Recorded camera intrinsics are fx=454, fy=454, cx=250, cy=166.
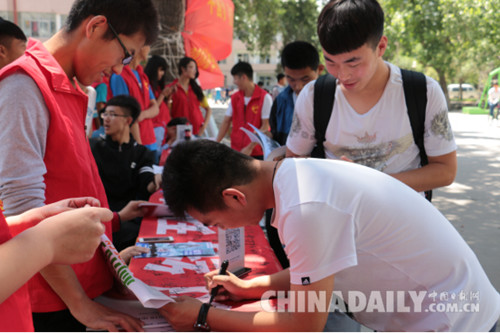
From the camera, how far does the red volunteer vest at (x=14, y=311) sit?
85 centimetres

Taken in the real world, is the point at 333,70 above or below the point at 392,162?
above

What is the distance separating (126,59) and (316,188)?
2.58ft

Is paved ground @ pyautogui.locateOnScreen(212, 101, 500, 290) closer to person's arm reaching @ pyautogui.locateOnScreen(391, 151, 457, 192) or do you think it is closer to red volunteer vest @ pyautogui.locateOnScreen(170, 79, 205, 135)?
person's arm reaching @ pyautogui.locateOnScreen(391, 151, 457, 192)

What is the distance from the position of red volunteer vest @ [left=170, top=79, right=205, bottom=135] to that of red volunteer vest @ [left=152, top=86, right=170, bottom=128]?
182 millimetres

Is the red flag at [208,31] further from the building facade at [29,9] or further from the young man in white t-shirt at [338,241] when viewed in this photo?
the young man in white t-shirt at [338,241]

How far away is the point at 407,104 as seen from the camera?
1.71m

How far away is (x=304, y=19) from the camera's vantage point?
1862 cm

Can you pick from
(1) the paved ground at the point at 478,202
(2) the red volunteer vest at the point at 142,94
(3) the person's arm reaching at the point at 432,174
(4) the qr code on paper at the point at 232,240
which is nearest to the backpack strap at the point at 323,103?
(3) the person's arm reaching at the point at 432,174

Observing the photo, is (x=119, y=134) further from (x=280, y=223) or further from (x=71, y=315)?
(x=280, y=223)

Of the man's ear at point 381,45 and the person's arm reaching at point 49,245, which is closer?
the person's arm reaching at point 49,245

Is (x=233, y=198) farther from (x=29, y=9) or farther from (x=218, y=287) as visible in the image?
(x=29, y=9)

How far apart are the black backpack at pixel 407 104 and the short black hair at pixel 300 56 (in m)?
1.30

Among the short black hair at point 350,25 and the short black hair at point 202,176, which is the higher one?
the short black hair at point 350,25

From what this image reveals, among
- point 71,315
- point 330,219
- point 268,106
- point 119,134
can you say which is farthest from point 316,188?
point 268,106
